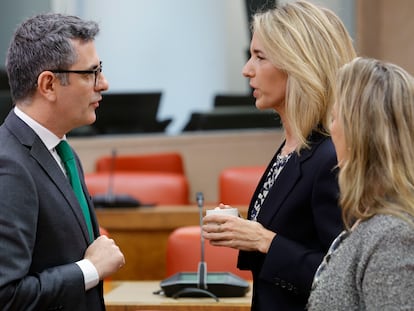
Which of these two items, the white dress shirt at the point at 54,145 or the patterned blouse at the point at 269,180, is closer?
the white dress shirt at the point at 54,145

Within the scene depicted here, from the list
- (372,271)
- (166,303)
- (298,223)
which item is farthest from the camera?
(166,303)

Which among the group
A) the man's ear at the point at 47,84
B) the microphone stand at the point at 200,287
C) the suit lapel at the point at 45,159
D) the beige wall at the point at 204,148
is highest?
the man's ear at the point at 47,84

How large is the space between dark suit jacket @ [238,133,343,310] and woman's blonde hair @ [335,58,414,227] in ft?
1.12

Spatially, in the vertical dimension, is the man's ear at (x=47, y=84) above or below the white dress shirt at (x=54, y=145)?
above

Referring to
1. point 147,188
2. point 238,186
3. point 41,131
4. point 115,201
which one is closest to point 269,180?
point 41,131

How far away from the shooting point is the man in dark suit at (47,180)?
242cm

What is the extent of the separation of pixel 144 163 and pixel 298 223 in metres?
4.27

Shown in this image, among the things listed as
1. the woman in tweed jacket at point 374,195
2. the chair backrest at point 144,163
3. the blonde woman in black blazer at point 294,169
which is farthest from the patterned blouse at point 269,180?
the chair backrest at point 144,163

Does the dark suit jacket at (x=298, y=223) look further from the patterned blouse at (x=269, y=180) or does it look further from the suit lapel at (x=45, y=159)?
the suit lapel at (x=45, y=159)

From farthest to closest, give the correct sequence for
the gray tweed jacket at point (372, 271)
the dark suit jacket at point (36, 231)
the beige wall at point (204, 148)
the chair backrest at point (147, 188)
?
the beige wall at point (204, 148), the chair backrest at point (147, 188), the dark suit jacket at point (36, 231), the gray tweed jacket at point (372, 271)

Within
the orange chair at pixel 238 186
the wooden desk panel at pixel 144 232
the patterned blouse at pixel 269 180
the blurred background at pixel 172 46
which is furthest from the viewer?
the blurred background at pixel 172 46

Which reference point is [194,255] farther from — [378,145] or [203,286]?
Result: [378,145]

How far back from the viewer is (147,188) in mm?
5578

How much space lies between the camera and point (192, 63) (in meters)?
8.09
